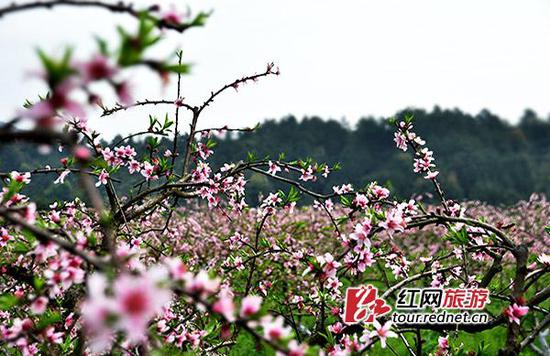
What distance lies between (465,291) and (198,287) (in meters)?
2.33

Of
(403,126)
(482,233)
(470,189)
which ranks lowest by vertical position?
(482,233)

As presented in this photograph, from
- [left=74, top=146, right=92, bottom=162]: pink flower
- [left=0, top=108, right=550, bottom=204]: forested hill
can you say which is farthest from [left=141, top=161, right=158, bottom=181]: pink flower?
[left=0, top=108, right=550, bottom=204]: forested hill

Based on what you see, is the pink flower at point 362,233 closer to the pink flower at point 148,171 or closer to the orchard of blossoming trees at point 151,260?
the orchard of blossoming trees at point 151,260

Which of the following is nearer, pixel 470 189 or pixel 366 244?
pixel 366 244

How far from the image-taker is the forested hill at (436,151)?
124ft

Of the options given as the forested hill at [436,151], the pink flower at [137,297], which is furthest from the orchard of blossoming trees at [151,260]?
the forested hill at [436,151]

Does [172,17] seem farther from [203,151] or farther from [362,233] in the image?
[203,151]

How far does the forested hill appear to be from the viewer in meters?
37.8

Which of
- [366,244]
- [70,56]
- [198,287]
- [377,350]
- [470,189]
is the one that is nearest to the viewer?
[70,56]

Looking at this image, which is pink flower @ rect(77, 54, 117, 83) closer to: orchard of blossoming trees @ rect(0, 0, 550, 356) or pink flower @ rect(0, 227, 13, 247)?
orchard of blossoming trees @ rect(0, 0, 550, 356)

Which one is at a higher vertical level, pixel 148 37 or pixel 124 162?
pixel 124 162

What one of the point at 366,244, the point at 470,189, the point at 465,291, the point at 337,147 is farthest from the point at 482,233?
the point at 337,147

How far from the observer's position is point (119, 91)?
85cm

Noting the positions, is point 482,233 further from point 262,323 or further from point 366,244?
point 262,323
